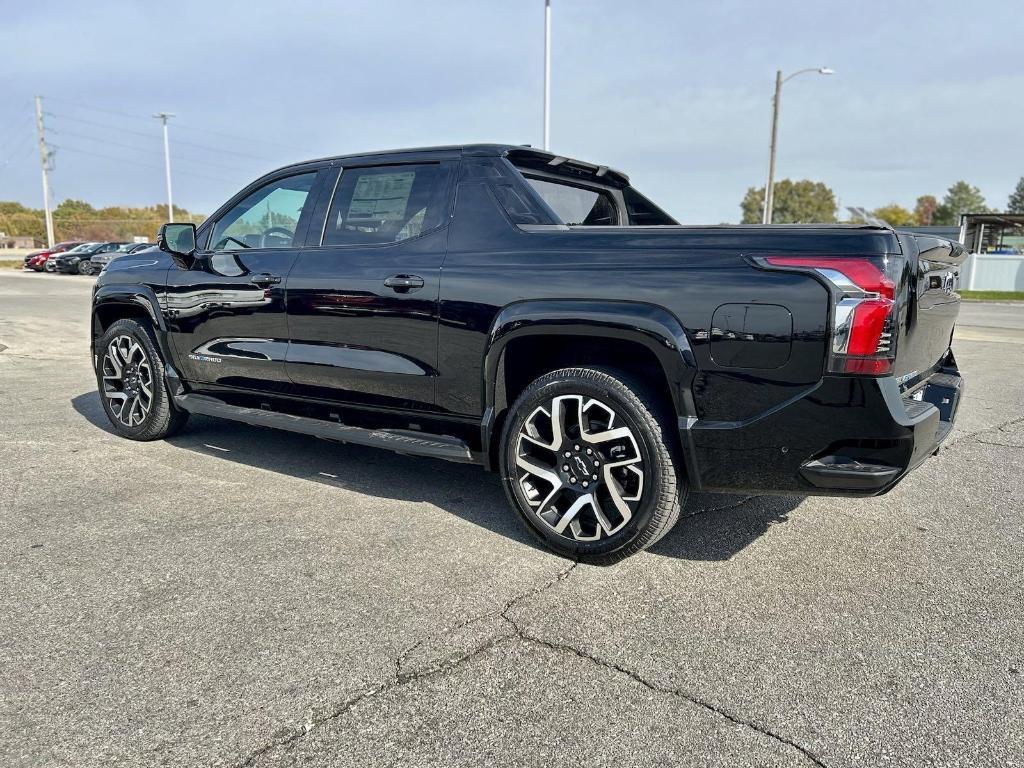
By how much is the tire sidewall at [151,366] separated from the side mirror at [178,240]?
70 cm

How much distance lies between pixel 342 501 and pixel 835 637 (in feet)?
8.26

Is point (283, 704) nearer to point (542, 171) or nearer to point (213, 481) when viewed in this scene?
point (213, 481)

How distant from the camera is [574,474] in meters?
3.48

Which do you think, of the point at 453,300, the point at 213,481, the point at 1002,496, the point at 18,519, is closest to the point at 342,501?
the point at 213,481

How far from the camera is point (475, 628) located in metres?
2.85

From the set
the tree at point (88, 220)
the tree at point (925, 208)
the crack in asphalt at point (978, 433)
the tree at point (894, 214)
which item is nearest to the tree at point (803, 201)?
the tree at point (894, 214)

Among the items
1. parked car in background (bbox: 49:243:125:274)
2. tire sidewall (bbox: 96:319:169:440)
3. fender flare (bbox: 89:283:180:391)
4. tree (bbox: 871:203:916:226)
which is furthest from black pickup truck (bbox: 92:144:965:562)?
tree (bbox: 871:203:916:226)

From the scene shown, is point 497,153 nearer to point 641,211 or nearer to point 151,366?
point 641,211

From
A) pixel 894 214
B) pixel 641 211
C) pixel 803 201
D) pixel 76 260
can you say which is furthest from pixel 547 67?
pixel 894 214

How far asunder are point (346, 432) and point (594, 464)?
4.88ft

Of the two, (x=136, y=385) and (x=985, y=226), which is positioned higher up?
(x=985, y=226)

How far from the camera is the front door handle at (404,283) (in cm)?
388

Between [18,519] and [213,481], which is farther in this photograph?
[213,481]

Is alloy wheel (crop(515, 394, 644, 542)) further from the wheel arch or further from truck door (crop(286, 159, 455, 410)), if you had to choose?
the wheel arch
